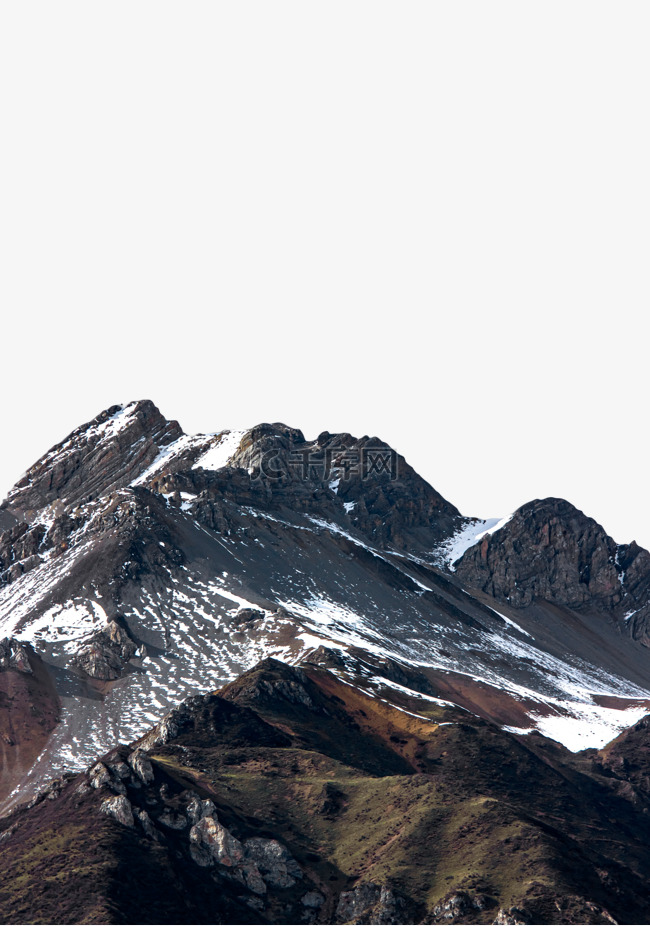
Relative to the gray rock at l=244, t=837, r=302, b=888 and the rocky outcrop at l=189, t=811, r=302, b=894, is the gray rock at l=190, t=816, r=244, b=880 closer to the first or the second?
the rocky outcrop at l=189, t=811, r=302, b=894

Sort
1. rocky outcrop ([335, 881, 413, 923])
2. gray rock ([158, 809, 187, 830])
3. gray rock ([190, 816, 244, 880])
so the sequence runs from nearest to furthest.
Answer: rocky outcrop ([335, 881, 413, 923]) < gray rock ([190, 816, 244, 880]) < gray rock ([158, 809, 187, 830])

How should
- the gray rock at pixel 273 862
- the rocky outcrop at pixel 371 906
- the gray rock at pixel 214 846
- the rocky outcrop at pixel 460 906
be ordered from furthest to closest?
the gray rock at pixel 273 862 → the gray rock at pixel 214 846 → the rocky outcrop at pixel 371 906 → the rocky outcrop at pixel 460 906

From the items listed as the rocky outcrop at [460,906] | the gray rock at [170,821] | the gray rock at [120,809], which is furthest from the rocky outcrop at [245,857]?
the rocky outcrop at [460,906]

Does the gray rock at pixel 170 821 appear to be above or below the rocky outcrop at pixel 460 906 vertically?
below

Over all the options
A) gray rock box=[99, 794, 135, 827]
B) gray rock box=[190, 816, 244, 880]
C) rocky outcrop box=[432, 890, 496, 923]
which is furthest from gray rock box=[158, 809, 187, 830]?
rocky outcrop box=[432, 890, 496, 923]

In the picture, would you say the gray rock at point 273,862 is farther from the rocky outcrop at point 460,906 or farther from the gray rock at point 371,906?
the rocky outcrop at point 460,906

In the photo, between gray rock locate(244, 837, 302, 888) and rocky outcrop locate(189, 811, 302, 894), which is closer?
rocky outcrop locate(189, 811, 302, 894)

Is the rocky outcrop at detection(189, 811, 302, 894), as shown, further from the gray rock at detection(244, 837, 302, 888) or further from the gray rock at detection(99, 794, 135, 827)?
the gray rock at detection(99, 794, 135, 827)

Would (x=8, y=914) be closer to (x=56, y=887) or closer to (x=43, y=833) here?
(x=56, y=887)

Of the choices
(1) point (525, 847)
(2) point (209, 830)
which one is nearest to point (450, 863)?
(1) point (525, 847)

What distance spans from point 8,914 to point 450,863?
6920 cm

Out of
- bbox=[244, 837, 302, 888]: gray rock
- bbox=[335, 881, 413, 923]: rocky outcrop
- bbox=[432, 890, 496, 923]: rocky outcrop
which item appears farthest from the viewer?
bbox=[244, 837, 302, 888]: gray rock

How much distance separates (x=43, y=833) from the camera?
195 metres

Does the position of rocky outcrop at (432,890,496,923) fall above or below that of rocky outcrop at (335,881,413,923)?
above
